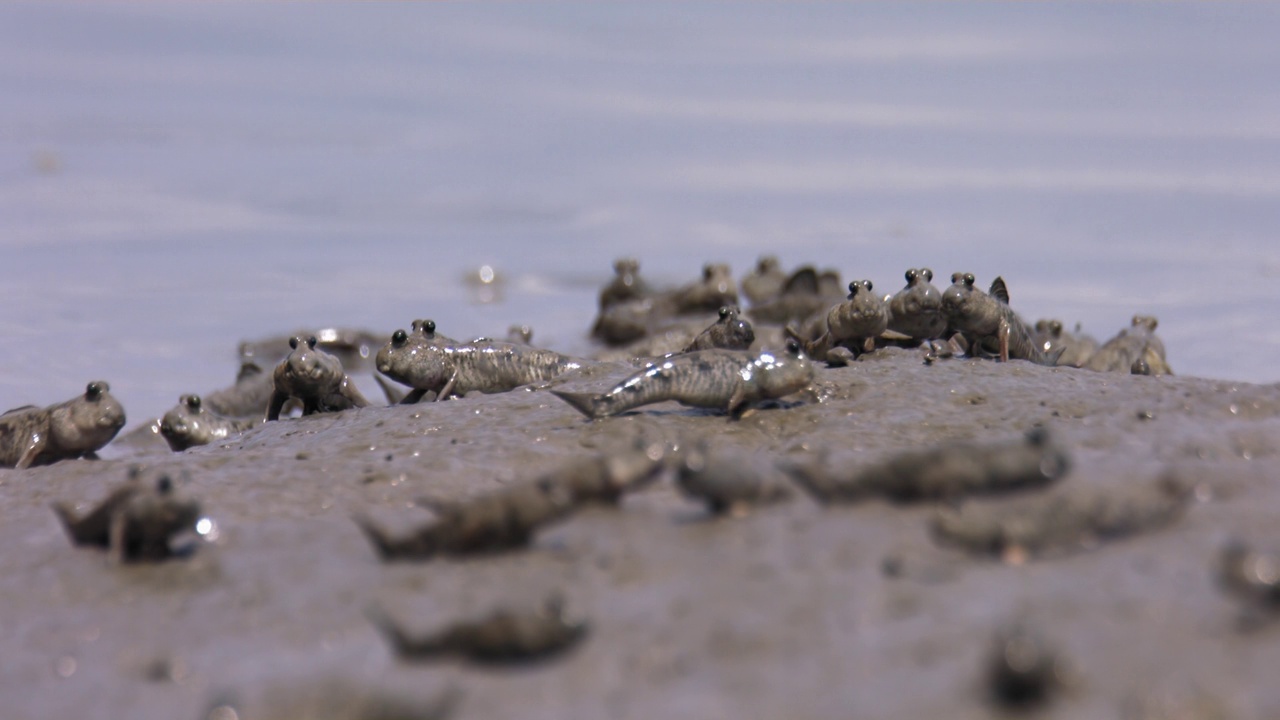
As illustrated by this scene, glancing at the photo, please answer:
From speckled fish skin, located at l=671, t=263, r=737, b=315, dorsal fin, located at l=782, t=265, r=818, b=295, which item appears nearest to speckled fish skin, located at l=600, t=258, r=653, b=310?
speckled fish skin, located at l=671, t=263, r=737, b=315

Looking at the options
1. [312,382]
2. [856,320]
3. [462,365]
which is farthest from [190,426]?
[856,320]

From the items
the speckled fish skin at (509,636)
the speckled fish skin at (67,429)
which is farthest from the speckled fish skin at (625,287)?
the speckled fish skin at (509,636)

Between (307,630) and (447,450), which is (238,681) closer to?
(307,630)

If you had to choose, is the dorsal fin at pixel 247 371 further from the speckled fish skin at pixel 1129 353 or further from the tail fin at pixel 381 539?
the tail fin at pixel 381 539

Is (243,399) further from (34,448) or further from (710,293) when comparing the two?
(710,293)

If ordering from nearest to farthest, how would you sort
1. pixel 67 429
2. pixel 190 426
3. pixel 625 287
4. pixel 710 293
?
1. pixel 67 429
2. pixel 190 426
3. pixel 710 293
4. pixel 625 287

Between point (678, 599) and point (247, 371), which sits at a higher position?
point (678, 599)

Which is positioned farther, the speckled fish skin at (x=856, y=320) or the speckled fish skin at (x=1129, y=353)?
the speckled fish skin at (x=1129, y=353)
